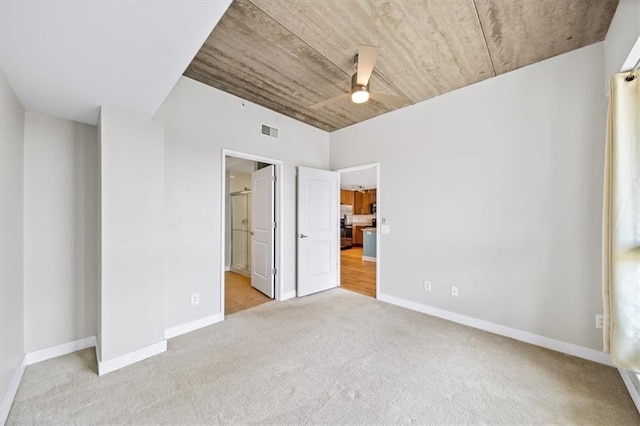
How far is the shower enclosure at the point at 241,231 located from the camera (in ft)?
17.9

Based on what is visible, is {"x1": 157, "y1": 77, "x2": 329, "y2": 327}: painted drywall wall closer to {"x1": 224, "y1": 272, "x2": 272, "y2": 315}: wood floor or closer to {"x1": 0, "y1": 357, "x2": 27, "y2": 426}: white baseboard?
{"x1": 224, "y1": 272, "x2": 272, "y2": 315}: wood floor

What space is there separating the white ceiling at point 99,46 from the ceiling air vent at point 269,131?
5.34 feet

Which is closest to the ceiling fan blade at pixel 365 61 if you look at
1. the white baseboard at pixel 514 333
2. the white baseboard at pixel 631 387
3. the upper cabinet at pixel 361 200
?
the white baseboard at pixel 514 333

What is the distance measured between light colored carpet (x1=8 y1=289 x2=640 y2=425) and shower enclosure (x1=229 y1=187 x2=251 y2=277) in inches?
111

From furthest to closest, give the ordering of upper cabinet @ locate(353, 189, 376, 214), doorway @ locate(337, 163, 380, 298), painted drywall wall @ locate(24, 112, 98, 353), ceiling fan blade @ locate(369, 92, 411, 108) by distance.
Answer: upper cabinet @ locate(353, 189, 376, 214) → doorway @ locate(337, 163, 380, 298) → ceiling fan blade @ locate(369, 92, 411, 108) → painted drywall wall @ locate(24, 112, 98, 353)

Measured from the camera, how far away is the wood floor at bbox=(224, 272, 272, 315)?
3502 millimetres

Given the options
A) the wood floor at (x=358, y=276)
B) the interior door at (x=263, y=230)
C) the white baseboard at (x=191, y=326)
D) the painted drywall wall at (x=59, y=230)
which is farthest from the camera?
the wood floor at (x=358, y=276)

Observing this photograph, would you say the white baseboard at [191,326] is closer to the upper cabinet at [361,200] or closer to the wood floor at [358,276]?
the wood floor at [358,276]

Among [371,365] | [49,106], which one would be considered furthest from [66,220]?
[371,365]

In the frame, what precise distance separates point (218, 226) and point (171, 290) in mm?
843

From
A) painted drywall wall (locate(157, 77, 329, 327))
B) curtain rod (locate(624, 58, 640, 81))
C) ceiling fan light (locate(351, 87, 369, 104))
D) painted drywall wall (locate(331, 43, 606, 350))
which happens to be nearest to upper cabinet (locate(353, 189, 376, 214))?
painted drywall wall (locate(331, 43, 606, 350))

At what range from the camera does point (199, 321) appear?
284 centimetres

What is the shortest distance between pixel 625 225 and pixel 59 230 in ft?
14.9

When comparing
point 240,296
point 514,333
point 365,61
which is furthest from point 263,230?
point 514,333
